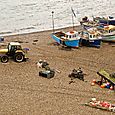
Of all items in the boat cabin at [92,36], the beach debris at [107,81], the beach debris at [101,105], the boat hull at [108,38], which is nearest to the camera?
the beach debris at [101,105]

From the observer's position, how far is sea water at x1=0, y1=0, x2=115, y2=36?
4172 centimetres

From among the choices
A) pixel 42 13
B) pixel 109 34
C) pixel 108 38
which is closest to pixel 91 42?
pixel 108 38

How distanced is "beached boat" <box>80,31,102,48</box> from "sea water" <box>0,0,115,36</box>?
9.83 m

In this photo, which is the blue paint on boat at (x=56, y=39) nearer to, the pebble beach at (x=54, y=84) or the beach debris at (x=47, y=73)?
the pebble beach at (x=54, y=84)

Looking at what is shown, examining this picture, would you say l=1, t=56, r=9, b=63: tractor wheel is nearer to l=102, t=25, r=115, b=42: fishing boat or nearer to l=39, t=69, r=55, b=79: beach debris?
l=39, t=69, r=55, b=79: beach debris

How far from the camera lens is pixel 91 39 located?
30.6m

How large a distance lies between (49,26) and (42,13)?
9743 mm

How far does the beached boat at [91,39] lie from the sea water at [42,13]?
9.83 metres

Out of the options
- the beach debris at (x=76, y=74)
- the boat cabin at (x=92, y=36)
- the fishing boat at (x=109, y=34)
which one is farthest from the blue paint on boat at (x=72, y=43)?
the beach debris at (x=76, y=74)

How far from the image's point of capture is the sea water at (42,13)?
1642 inches

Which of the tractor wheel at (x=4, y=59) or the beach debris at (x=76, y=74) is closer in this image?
the beach debris at (x=76, y=74)

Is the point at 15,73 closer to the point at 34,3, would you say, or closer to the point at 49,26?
the point at 49,26

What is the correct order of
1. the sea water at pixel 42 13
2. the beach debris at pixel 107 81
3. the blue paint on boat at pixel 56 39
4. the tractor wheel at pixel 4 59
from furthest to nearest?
1. the sea water at pixel 42 13
2. the blue paint on boat at pixel 56 39
3. the tractor wheel at pixel 4 59
4. the beach debris at pixel 107 81

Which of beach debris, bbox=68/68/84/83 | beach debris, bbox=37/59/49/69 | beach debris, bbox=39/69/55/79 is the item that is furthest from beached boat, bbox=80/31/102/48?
beach debris, bbox=39/69/55/79
